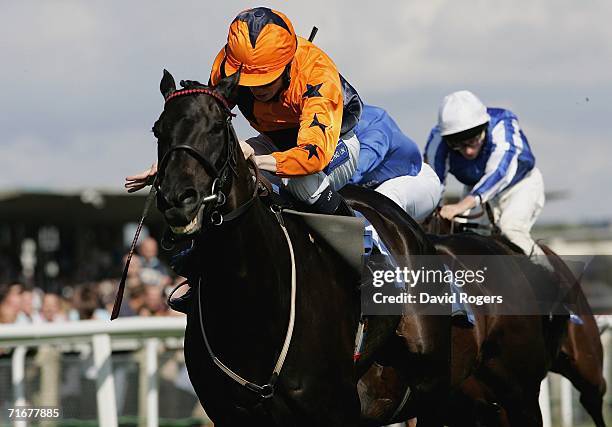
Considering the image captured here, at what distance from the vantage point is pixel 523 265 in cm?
679

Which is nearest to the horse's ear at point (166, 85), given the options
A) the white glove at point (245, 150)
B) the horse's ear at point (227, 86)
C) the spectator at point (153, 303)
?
the horse's ear at point (227, 86)

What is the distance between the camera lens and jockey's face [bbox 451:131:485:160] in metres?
7.06

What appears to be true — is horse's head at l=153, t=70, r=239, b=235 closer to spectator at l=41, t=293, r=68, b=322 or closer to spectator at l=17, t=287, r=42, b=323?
spectator at l=17, t=287, r=42, b=323

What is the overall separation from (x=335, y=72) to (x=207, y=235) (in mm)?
1079

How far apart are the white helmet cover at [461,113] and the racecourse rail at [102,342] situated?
215 cm

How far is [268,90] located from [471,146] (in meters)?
2.71

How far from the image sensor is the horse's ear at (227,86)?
13.4ft

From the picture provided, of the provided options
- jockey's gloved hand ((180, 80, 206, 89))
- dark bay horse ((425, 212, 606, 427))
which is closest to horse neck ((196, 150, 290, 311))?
jockey's gloved hand ((180, 80, 206, 89))

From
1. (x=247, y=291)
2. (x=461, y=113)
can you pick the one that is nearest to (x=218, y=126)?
(x=247, y=291)

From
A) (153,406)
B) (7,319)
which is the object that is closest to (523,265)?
(153,406)

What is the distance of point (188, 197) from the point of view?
12.3 feet

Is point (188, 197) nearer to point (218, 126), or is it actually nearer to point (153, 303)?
point (218, 126)

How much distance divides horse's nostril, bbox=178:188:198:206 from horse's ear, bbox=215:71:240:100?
0.49m

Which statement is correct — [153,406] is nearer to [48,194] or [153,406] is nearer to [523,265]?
[523,265]
